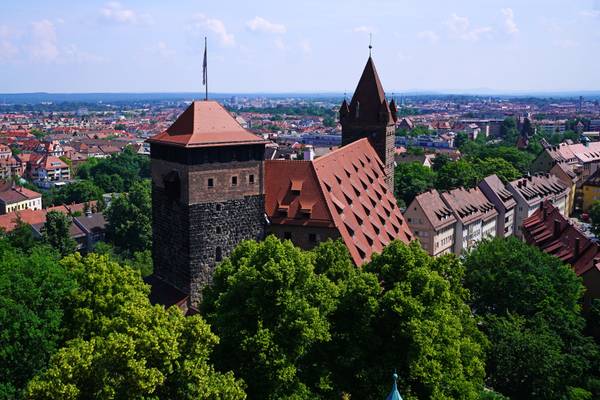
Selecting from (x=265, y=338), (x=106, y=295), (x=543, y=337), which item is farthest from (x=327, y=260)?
(x=543, y=337)

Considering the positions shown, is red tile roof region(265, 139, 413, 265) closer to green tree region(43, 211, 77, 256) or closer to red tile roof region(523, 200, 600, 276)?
red tile roof region(523, 200, 600, 276)

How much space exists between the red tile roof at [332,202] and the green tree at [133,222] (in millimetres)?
30262

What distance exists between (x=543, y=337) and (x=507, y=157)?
9299 cm

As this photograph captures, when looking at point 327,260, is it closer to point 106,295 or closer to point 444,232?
point 106,295

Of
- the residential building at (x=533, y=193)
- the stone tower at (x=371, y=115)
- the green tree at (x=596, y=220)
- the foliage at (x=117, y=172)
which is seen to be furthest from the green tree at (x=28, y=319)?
the foliage at (x=117, y=172)

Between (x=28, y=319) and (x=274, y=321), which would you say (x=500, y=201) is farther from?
(x=28, y=319)

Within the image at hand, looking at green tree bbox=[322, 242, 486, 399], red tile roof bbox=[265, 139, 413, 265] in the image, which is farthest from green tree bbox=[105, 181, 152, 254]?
green tree bbox=[322, 242, 486, 399]

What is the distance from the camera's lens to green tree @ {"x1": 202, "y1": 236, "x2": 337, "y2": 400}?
27875 mm

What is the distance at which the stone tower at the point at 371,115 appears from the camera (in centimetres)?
6494

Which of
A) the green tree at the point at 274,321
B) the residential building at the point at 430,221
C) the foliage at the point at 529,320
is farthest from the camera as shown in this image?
the residential building at the point at 430,221

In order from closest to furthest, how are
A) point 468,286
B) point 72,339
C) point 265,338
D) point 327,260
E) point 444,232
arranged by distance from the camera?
point 265,338 → point 72,339 → point 327,260 → point 468,286 → point 444,232

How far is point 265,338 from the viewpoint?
27797 mm

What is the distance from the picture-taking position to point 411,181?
95.2 meters

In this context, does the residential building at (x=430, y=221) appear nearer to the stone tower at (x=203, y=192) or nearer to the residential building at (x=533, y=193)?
the residential building at (x=533, y=193)
